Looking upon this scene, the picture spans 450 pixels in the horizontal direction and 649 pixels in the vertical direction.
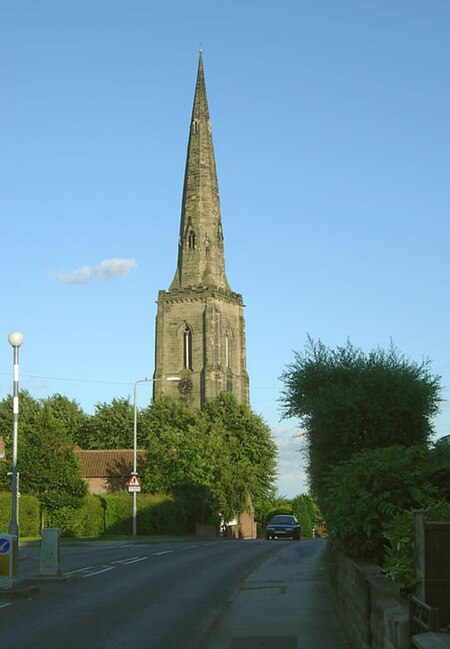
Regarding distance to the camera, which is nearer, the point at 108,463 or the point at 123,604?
the point at 123,604

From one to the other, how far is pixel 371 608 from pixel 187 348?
106 meters

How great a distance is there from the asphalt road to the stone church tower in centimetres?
8382

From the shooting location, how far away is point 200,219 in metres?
118

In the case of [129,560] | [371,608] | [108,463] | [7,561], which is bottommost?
[129,560]

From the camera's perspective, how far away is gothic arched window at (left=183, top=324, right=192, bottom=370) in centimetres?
11394

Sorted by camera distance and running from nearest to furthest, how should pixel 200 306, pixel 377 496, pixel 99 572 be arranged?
pixel 377 496 < pixel 99 572 < pixel 200 306

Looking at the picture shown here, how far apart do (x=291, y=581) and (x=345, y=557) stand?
8.96 m

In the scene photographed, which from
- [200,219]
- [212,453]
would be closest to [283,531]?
[212,453]

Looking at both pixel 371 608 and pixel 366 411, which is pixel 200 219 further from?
pixel 371 608

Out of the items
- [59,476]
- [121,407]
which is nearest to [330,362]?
[59,476]

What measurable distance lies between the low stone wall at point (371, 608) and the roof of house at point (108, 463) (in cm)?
5681

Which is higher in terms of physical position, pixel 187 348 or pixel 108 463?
pixel 187 348

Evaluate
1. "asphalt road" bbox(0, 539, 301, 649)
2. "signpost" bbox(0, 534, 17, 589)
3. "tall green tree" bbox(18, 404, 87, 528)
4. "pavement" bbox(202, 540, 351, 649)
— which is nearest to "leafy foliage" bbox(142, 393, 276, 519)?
"tall green tree" bbox(18, 404, 87, 528)

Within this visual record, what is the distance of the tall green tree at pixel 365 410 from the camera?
24766 mm
